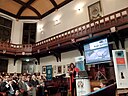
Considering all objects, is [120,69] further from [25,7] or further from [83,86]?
[25,7]

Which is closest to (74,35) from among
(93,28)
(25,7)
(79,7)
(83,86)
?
(93,28)

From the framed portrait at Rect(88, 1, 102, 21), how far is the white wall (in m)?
0.24

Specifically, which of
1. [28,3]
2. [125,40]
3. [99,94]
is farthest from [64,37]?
[99,94]

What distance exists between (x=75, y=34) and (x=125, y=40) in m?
2.61

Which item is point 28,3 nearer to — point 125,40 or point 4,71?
point 4,71

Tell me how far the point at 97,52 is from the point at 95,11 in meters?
2.83

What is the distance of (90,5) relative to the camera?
8.72 metres

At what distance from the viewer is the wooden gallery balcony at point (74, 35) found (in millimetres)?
6208

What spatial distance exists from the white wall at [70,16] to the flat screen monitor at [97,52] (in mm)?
2069

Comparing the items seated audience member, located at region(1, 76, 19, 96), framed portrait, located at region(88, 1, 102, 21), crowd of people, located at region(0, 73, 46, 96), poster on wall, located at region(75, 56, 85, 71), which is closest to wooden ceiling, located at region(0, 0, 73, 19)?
framed portrait, located at region(88, 1, 102, 21)

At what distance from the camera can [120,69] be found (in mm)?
5281

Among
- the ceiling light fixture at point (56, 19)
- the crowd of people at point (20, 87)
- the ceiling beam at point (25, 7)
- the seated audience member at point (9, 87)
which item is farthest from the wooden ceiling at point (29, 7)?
the seated audience member at point (9, 87)

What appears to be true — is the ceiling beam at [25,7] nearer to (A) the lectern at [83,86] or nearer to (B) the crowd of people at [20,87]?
(B) the crowd of people at [20,87]

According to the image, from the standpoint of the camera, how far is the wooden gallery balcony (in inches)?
244
